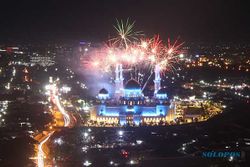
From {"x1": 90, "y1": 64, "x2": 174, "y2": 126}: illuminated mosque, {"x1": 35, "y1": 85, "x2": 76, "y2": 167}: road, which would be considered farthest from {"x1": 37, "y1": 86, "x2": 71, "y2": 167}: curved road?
{"x1": 90, "y1": 64, "x2": 174, "y2": 126}: illuminated mosque

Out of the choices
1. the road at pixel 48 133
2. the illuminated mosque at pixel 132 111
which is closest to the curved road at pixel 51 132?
the road at pixel 48 133

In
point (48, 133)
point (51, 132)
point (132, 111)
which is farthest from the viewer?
point (132, 111)

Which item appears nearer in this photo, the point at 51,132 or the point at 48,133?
the point at 48,133

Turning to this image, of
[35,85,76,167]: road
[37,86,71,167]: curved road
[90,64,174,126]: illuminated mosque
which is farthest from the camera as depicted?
[90,64,174,126]: illuminated mosque

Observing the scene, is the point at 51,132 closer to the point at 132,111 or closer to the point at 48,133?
the point at 48,133

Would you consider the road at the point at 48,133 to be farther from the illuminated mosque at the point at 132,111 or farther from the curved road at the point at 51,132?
the illuminated mosque at the point at 132,111

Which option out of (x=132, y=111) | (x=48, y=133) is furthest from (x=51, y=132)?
(x=132, y=111)

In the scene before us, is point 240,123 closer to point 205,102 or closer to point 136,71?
point 205,102

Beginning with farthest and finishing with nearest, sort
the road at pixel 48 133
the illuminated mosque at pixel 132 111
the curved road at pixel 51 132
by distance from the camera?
the illuminated mosque at pixel 132 111
the road at pixel 48 133
the curved road at pixel 51 132

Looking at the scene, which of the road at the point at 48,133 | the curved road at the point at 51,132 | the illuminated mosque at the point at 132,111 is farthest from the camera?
the illuminated mosque at the point at 132,111

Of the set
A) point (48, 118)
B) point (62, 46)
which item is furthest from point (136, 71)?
point (62, 46)

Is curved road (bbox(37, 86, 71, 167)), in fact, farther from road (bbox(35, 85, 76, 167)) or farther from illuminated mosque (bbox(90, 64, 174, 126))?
illuminated mosque (bbox(90, 64, 174, 126))

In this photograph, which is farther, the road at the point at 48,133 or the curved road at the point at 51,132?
the road at the point at 48,133

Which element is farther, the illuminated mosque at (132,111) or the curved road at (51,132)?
the illuminated mosque at (132,111)
